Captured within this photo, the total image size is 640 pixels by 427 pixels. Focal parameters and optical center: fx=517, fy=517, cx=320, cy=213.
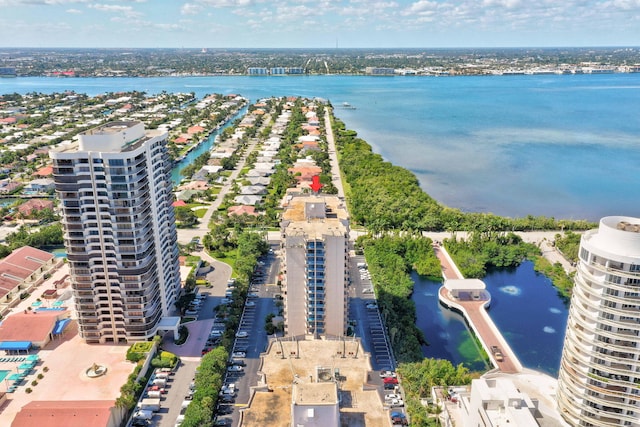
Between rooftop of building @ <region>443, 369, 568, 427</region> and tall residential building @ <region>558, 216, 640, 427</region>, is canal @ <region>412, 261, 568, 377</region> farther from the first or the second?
tall residential building @ <region>558, 216, 640, 427</region>

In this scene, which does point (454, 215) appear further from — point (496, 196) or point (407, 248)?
point (496, 196)

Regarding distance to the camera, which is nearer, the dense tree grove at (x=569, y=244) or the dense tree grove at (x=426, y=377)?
the dense tree grove at (x=426, y=377)

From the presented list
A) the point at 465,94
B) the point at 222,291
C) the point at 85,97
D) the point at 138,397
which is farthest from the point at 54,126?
the point at 465,94

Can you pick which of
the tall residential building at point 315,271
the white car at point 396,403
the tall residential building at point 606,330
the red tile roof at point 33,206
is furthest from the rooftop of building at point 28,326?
the tall residential building at point 606,330

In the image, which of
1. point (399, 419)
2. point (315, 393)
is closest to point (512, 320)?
point (399, 419)

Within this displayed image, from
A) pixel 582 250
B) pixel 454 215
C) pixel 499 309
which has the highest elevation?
pixel 582 250

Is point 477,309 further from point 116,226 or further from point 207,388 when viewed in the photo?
point 116,226

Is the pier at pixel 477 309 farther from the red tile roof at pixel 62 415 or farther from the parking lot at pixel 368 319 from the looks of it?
the red tile roof at pixel 62 415
